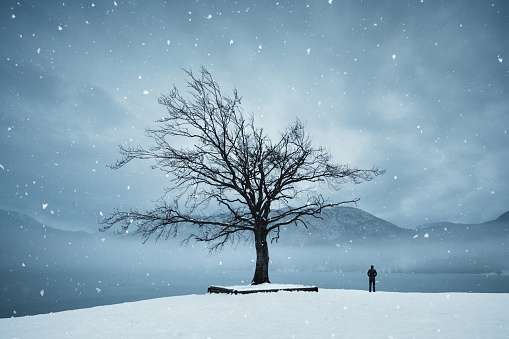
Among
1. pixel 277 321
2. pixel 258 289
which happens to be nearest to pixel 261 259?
pixel 258 289

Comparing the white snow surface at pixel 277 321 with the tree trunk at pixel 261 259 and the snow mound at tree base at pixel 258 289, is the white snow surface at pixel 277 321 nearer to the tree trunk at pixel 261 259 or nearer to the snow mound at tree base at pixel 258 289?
the snow mound at tree base at pixel 258 289

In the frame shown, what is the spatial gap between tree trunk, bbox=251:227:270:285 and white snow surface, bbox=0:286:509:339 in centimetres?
605

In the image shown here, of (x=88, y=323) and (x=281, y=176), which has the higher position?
(x=281, y=176)

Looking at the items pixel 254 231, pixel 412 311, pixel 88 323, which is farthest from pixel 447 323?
pixel 254 231

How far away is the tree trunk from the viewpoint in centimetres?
2044

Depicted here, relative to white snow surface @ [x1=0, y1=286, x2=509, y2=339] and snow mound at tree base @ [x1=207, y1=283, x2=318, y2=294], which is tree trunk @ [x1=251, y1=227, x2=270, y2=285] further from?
white snow surface @ [x1=0, y1=286, x2=509, y2=339]

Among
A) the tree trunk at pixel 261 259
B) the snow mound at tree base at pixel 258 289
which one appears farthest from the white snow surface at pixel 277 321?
the tree trunk at pixel 261 259

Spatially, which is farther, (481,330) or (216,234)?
(216,234)

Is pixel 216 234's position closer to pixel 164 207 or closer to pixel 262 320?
pixel 164 207

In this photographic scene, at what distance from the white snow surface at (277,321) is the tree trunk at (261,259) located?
238 inches

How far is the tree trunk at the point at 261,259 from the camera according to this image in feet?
67.1

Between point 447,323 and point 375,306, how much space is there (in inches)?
154

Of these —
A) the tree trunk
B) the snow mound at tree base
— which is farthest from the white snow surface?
the tree trunk

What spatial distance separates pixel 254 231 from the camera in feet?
70.4
